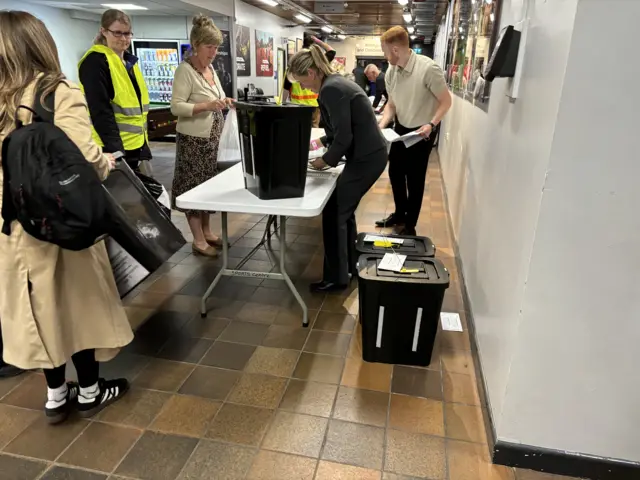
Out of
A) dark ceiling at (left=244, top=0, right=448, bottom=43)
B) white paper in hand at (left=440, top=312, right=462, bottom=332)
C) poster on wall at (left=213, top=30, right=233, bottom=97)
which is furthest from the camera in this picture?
dark ceiling at (left=244, top=0, right=448, bottom=43)

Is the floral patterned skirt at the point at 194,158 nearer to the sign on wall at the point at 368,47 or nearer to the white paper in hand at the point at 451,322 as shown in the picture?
the white paper in hand at the point at 451,322

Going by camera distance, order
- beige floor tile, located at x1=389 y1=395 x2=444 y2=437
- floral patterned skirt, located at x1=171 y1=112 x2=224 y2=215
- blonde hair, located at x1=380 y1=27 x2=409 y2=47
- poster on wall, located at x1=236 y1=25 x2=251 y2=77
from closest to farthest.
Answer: beige floor tile, located at x1=389 y1=395 x2=444 y2=437, floral patterned skirt, located at x1=171 y1=112 x2=224 y2=215, blonde hair, located at x1=380 y1=27 x2=409 y2=47, poster on wall, located at x1=236 y1=25 x2=251 y2=77

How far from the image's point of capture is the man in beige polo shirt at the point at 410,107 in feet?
10.9

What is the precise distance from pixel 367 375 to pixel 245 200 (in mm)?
976

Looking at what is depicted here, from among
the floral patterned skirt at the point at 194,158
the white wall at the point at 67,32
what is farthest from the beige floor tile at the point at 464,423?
the white wall at the point at 67,32

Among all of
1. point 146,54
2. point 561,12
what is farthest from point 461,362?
point 146,54

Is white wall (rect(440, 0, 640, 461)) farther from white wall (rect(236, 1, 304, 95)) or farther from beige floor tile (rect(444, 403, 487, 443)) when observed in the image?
white wall (rect(236, 1, 304, 95))

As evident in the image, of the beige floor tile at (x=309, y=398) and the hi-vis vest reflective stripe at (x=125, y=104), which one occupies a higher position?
the hi-vis vest reflective stripe at (x=125, y=104)

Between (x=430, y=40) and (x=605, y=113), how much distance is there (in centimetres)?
1548

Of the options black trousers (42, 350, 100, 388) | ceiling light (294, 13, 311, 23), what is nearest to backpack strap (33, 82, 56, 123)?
black trousers (42, 350, 100, 388)

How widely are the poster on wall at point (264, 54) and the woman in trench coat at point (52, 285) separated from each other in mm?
8169

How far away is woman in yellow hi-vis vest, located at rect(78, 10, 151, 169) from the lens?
7.91 feet

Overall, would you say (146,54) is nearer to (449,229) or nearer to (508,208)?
(449,229)

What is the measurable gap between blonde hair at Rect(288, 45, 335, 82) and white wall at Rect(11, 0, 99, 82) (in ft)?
18.7
